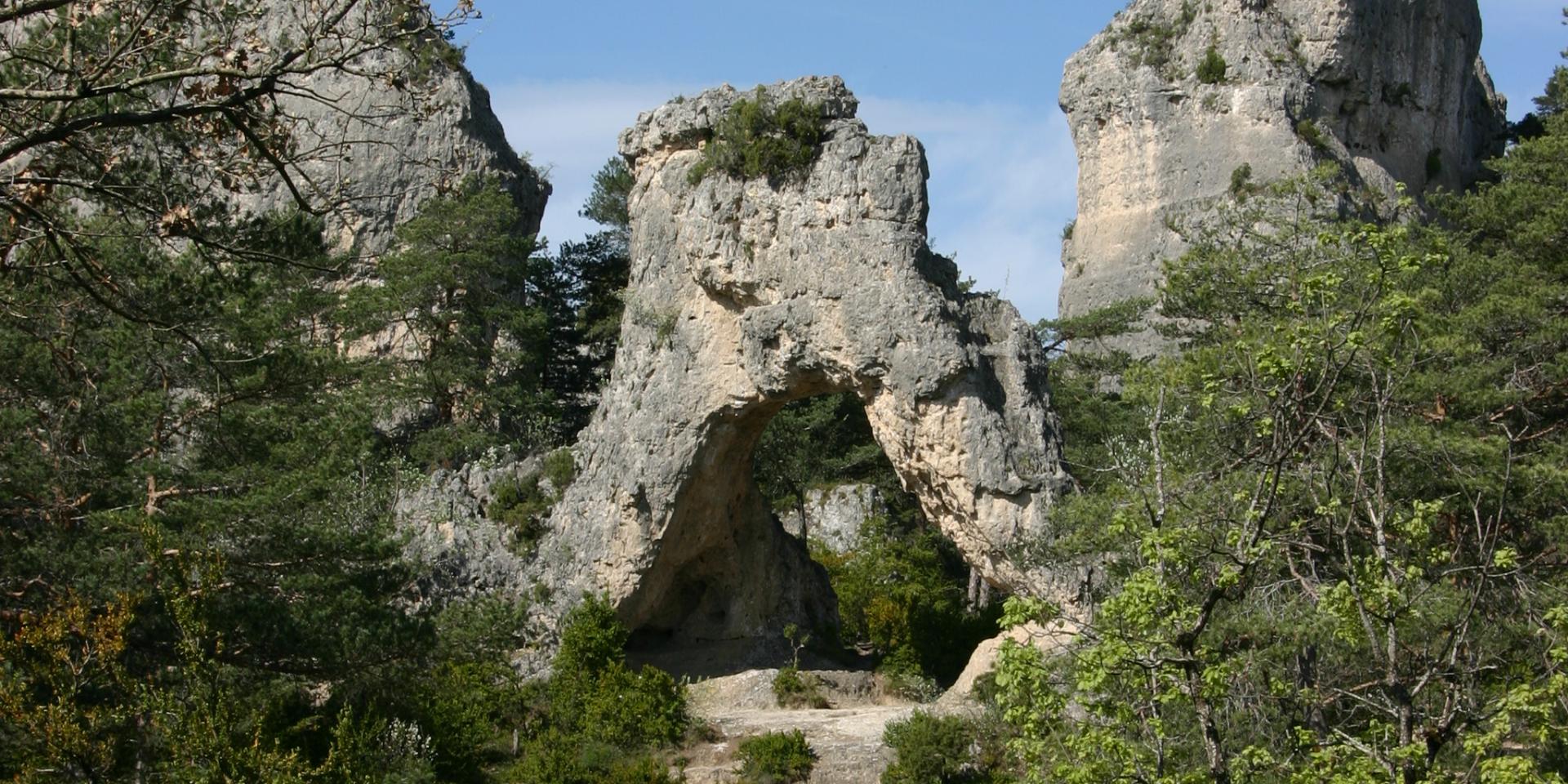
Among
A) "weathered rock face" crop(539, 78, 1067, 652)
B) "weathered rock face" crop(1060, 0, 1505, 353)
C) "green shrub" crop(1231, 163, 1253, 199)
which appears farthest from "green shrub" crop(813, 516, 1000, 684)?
"green shrub" crop(1231, 163, 1253, 199)

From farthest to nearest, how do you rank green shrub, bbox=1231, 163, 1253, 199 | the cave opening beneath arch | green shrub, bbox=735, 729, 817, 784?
green shrub, bbox=1231, 163, 1253, 199 < the cave opening beneath arch < green shrub, bbox=735, 729, 817, 784

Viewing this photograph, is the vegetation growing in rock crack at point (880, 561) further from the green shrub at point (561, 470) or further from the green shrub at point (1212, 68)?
the green shrub at point (1212, 68)

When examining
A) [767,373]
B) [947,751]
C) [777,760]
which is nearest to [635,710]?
[777,760]

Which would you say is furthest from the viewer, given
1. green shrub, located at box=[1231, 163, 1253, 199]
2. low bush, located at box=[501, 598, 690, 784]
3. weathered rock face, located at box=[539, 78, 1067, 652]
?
green shrub, located at box=[1231, 163, 1253, 199]

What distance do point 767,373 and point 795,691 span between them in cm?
414

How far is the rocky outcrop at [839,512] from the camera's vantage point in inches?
1051

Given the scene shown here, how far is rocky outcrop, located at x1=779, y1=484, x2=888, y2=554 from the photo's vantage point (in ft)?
87.6

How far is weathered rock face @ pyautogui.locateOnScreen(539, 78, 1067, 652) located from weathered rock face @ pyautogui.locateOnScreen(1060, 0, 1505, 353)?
13426 mm

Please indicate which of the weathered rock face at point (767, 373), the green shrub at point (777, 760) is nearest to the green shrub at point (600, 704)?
the weathered rock face at point (767, 373)

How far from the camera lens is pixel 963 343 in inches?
693

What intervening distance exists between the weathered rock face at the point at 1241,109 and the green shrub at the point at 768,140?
13.9m

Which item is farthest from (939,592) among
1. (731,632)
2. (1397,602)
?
(1397,602)

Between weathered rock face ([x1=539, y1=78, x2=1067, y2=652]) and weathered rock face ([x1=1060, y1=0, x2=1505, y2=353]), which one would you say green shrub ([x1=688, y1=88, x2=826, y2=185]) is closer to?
weathered rock face ([x1=539, y1=78, x2=1067, y2=652])

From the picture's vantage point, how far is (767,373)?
59.9 feet
